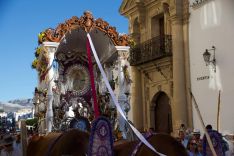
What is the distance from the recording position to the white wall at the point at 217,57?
1417cm

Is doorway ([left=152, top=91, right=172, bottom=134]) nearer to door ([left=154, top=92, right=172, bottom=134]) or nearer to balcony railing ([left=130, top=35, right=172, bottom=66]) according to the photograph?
door ([left=154, top=92, right=172, bottom=134])

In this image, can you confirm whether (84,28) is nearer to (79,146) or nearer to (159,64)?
(79,146)

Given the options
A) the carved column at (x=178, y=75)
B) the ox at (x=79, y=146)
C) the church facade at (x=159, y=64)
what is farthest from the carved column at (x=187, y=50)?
the ox at (x=79, y=146)

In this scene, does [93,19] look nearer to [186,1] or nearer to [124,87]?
[124,87]

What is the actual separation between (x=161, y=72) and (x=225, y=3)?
15.8 feet

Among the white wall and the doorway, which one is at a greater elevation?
the white wall

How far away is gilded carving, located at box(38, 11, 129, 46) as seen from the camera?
33.9ft

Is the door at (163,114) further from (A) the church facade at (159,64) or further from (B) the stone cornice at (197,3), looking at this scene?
(B) the stone cornice at (197,3)

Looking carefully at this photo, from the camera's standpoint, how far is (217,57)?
14688 millimetres

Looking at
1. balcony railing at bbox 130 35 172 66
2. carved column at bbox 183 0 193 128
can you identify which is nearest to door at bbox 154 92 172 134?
balcony railing at bbox 130 35 172 66

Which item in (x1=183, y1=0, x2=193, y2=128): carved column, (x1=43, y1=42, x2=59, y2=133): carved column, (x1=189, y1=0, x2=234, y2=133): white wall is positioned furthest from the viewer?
(x1=183, y1=0, x2=193, y2=128): carved column

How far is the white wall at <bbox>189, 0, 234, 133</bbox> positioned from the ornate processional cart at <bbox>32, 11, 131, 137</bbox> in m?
4.18

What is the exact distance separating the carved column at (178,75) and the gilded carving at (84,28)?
19.4ft

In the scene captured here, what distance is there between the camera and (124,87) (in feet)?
36.7
